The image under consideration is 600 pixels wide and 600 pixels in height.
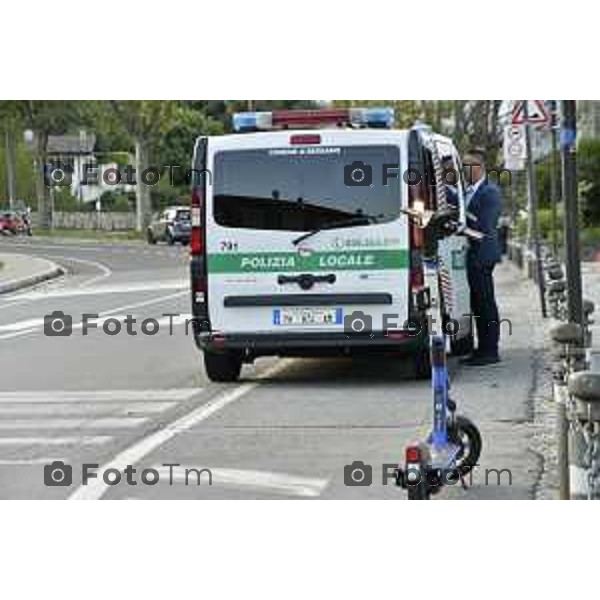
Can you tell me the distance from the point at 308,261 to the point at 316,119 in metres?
1.17

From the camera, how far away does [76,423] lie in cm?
1061

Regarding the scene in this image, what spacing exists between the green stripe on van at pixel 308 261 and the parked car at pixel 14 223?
18.1 m

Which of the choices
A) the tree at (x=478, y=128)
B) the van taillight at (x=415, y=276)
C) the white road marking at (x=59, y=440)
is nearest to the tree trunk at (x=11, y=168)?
the tree at (x=478, y=128)

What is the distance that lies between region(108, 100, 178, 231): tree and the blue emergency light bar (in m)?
0.64

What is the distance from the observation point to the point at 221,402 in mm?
11398

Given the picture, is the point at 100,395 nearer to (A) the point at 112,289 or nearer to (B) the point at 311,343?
(B) the point at 311,343

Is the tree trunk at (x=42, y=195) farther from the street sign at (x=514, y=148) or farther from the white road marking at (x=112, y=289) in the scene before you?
the street sign at (x=514, y=148)

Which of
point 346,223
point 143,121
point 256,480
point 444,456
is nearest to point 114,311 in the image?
point 143,121

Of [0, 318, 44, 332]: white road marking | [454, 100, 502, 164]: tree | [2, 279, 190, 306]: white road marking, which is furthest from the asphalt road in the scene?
[2, 279, 190, 306]: white road marking

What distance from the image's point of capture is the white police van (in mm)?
11641

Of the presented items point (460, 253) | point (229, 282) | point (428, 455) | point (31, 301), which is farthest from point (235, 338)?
point (31, 301)

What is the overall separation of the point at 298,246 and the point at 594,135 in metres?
19.2

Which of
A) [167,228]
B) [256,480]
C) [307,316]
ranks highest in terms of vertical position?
[307,316]

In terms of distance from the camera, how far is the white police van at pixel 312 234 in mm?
11641
